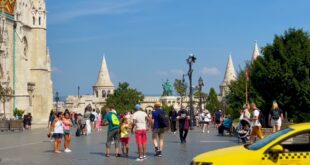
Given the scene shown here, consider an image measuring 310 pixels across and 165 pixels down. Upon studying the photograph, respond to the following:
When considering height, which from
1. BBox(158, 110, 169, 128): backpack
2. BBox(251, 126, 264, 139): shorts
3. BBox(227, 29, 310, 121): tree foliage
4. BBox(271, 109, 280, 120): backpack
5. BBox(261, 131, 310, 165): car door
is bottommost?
BBox(261, 131, 310, 165): car door

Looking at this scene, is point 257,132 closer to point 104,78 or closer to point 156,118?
point 156,118

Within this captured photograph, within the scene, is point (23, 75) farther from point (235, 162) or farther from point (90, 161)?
point (235, 162)

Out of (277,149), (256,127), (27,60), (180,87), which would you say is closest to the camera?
(277,149)

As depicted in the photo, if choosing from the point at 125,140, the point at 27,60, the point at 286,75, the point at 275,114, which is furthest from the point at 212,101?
the point at 125,140

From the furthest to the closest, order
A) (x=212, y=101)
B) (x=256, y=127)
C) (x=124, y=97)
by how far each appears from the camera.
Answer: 1. (x=124, y=97)
2. (x=212, y=101)
3. (x=256, y=127)

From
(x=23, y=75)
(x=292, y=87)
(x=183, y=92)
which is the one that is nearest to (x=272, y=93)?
(x=292, y=87)

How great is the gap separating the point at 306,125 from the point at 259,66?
3679 centimetres

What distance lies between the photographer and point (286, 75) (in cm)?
4372

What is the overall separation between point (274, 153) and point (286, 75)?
35.4 metres

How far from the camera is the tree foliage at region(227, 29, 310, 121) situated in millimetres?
43406

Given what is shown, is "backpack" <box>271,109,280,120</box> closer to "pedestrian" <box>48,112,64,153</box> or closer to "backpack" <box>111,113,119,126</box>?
"backpack" <box>111,113,119,126</box>

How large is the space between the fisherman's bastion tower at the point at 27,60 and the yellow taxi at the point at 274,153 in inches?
1914

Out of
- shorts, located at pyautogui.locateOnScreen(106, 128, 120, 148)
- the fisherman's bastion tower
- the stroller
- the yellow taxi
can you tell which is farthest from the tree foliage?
the yellow taxi

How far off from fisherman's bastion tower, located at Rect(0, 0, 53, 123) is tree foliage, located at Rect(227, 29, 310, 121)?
81.9 ft
